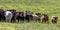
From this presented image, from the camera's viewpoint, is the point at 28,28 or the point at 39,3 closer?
the point at 28,28

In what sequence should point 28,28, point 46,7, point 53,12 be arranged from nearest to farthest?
point 28,28 < point 53,12 < point 46,7

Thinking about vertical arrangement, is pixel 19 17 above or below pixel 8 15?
below

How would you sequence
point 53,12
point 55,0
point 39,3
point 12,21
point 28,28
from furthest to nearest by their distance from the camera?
point 55,0 < point 39,3 < point 53,12 < point 12,21 < point 28,28

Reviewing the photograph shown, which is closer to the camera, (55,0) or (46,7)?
(46,7)

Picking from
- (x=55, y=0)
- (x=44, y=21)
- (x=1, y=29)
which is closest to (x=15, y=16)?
Result: (x=44, y=21)

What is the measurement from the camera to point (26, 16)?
1523 centimetres

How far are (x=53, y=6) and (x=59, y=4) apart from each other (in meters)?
0.91

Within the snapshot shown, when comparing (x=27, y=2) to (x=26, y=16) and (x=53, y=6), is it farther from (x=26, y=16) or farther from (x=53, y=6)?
(x=26, y=16)

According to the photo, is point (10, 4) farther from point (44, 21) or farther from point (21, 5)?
point (44, 21)

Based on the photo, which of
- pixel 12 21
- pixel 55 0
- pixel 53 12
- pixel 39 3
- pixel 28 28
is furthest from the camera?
pixel 55 0

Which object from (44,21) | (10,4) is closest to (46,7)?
(10,4)

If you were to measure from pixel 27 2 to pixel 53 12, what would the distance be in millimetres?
A: 3976

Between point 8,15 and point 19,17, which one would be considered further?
point 19,17

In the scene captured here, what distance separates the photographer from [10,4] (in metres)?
21.5
